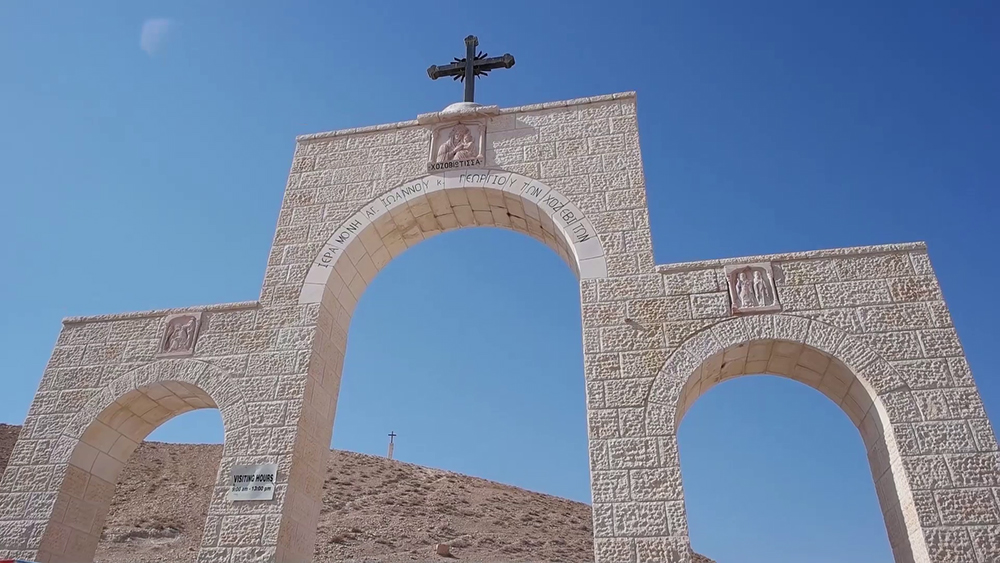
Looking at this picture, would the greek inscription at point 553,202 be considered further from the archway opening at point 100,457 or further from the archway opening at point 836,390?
the archway opening at point 100,457

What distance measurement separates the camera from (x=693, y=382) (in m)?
6.81

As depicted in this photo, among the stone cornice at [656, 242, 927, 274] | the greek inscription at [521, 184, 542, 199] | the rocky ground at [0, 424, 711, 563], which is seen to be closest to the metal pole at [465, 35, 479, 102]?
the greek inscription at [521, 184, 542, 199]

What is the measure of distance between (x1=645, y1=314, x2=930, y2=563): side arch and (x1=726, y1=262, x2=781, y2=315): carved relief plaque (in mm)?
114

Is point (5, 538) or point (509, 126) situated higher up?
point (509, 126)

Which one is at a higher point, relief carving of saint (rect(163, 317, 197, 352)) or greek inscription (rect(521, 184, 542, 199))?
greek inscription (rect(521, 184, 542, 199))

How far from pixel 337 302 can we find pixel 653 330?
369 cm

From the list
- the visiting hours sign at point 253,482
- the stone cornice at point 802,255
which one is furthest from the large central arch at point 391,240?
the stone cornice at point 802,255

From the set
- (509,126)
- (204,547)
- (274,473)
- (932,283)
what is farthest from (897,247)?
(204,547)

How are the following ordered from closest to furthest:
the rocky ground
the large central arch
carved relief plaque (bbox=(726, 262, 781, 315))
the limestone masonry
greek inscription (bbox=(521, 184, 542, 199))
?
1. the limestone masonry
2. carved relief plaque (bbox=(726, 262, 781, 315))
3. the large central arch
4. greek inscription (bbox=(521, 184, 542, 199))
5. the rocky ground

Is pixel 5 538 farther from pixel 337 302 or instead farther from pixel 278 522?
pixel 337 302

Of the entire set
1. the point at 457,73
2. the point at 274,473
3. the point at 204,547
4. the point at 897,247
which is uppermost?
the point at 457,73

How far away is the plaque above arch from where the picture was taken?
25.9ft

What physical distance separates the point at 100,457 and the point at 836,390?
7.82 m

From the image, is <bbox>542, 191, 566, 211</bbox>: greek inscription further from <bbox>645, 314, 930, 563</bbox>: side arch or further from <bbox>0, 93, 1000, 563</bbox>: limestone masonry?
<bbox>645, 314, 930, 563</bbox>: side arch
